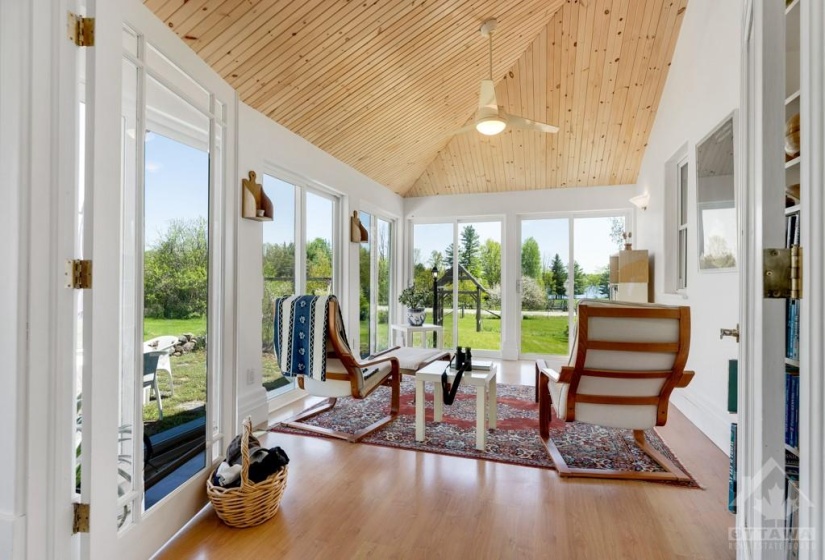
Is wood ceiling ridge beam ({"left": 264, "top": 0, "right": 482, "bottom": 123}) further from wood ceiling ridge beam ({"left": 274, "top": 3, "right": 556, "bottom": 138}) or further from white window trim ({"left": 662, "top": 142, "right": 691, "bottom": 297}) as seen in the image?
white window trim ({"left": 662, "top": 142, "right": 691, "bottom": 297})

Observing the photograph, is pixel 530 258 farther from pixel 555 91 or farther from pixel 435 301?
pixel 555 91

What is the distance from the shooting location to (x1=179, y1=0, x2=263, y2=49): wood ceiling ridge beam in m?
2.38

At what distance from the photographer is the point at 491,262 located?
20.5 feet

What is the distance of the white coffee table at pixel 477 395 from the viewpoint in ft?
8.88

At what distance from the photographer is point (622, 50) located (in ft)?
13.0

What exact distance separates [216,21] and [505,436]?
10.8 feet

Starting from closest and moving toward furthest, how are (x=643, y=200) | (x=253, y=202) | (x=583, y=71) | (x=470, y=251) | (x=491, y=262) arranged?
(x=253, y=202) → (x=583, y=71) → (x=643, y=200) → (x=491, y=262) → (x=470, y=251)

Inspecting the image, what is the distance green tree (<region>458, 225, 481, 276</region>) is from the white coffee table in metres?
3.19

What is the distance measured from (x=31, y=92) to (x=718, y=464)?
3.70 meters

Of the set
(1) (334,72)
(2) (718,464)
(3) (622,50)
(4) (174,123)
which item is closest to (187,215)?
(4) (174,123)

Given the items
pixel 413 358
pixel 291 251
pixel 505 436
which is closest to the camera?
pixel 505 436

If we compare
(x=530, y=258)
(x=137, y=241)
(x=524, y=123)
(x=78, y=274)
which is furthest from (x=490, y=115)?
(x=530, y=258)

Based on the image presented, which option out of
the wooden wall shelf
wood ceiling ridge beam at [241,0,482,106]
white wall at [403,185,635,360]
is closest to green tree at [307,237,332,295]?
the wooden wall shelf

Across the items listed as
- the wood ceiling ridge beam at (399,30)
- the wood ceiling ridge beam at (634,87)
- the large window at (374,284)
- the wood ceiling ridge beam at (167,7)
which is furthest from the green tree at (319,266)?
the wood ceiling ridge beam at (634,87)
